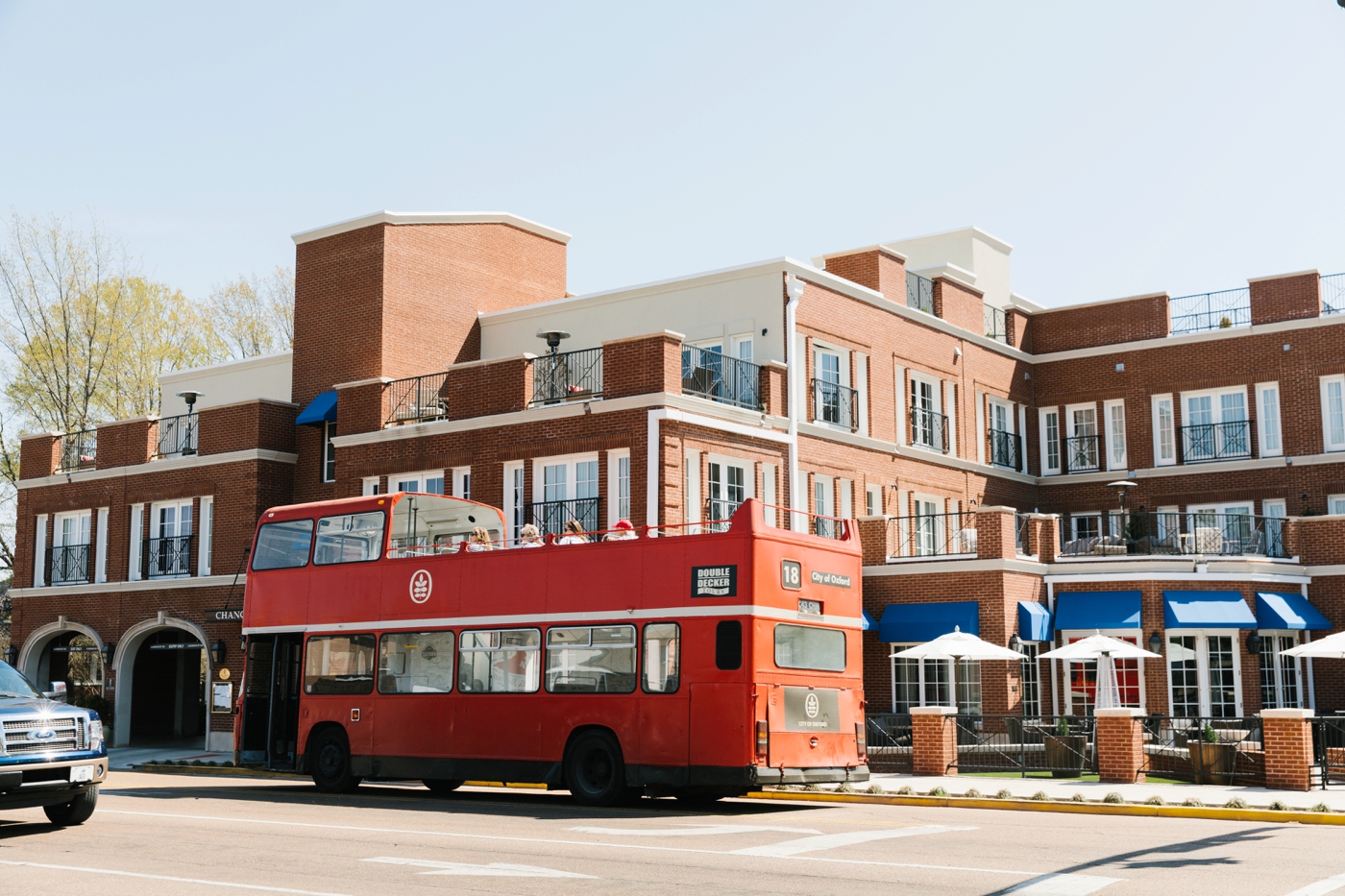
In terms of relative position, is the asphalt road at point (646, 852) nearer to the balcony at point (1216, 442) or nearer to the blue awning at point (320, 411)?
the blue awning at point (320, 411)

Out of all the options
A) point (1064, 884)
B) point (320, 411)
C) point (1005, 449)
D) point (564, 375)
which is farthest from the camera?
point (1005, 449)

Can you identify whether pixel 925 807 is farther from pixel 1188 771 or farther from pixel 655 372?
pixel 655 372

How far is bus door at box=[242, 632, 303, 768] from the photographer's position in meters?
21.9

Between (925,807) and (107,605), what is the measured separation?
84.5 feet

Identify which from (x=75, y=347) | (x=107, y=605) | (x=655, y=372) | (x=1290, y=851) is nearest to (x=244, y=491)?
(x=107, y=605)

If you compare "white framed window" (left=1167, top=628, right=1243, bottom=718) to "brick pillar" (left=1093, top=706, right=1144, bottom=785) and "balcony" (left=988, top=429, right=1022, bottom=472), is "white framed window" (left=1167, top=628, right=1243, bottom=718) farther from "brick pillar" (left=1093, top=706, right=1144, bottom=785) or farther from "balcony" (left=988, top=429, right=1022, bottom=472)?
"balcony" (left=988, top=429, right=1022, bottom=472)

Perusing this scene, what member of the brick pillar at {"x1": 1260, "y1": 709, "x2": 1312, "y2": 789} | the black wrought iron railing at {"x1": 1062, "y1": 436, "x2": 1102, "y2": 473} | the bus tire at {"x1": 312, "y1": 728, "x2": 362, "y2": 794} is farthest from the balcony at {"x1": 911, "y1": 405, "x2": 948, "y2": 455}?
the bus tire at {"x1": 312, "y1": 728, "x2": 362, "y2": 794}

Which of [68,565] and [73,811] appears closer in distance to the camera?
[73,811]

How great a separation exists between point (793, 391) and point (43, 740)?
1864cm

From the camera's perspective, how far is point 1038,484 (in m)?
39.7

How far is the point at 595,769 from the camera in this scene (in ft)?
60.4

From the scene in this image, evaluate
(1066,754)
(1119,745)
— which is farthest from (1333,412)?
(1119,745)

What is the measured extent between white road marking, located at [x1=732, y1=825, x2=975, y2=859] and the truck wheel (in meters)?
7.34

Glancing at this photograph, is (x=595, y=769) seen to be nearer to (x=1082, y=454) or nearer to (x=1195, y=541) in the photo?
(x=1195, y=541)
